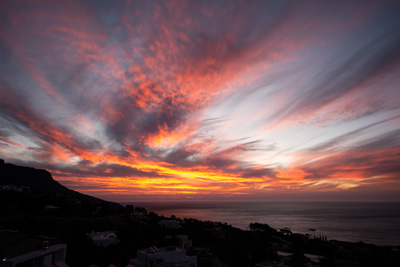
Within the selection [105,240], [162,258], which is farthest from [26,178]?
[162,258]

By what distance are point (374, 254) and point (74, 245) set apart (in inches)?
1499

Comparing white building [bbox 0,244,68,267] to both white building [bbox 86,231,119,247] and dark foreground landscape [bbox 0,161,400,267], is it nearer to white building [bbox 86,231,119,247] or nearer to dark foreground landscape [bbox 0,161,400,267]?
dark foreground landscape [bbox 0,161,400,267]

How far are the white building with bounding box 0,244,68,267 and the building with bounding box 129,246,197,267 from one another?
660 cm

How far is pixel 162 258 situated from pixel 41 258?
9.21 metres

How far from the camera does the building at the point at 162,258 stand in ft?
57.2

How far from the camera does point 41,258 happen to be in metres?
11.9

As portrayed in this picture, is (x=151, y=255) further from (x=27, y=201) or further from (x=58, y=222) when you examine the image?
(x=27, y=201)

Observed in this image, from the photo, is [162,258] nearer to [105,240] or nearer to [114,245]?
[114,245]

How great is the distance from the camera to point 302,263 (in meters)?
22.5

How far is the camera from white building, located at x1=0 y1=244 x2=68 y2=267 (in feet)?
34.2

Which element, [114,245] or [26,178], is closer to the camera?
[114,245]

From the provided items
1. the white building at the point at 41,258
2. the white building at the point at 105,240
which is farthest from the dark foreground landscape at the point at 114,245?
the white building at the point at 41,258

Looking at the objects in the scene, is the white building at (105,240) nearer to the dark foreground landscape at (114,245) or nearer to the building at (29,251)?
the dark foreground landscape at (114,245)

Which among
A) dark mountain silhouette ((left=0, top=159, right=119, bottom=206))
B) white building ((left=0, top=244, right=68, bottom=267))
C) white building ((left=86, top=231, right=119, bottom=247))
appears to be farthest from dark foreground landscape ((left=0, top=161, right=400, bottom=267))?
dark mountain silhouette ((left=0, top=159, right=119, bottom=206))
